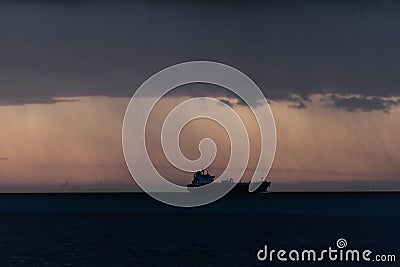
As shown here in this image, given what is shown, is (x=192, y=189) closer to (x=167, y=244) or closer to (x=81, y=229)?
(x=81, y=229)

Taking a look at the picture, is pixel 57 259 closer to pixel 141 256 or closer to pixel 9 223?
pixel 141 256

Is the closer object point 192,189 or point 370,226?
point 370,226

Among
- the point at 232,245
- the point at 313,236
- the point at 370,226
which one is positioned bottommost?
the point at 232,245

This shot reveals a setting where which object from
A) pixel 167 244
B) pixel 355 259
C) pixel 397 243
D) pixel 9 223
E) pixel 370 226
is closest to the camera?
pixel 355 259

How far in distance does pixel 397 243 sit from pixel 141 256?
53.2 ft

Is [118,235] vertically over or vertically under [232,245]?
over

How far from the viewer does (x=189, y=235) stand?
248ft

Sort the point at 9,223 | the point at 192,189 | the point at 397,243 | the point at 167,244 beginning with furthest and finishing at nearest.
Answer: the point at 192,189
the point at 9,223
the point at 167,244
the point at 397,243

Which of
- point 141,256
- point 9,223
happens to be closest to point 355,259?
point 141,256

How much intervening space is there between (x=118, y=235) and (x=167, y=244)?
32.8 feet

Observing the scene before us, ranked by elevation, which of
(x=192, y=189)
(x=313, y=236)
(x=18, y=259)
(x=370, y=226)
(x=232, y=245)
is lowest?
(x=18, y=259)

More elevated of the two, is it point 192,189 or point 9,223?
point 192,189

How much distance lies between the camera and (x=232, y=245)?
63.7 metres

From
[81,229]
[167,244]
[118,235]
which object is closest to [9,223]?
[81,229]
